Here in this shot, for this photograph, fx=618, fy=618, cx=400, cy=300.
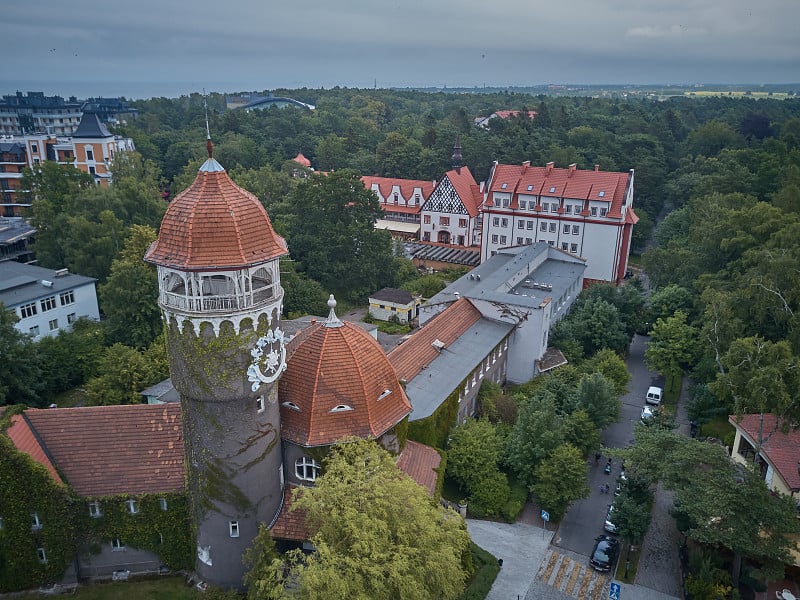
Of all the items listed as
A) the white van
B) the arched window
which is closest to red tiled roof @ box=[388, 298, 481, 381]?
the arched window

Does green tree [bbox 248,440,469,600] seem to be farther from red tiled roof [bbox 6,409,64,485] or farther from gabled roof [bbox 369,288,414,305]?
gabled roof [bbox 369,288,414,305]

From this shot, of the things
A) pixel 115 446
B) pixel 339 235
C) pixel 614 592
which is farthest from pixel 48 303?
pixel 614 592

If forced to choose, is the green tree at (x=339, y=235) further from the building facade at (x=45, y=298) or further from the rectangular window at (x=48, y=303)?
the rectangular window at (x=48, y=303)

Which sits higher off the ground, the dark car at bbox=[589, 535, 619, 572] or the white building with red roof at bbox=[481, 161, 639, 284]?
the white building with red roof at bbox=[481, 161, 639, 284]

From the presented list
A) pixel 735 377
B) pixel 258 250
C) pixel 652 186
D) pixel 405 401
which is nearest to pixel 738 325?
pixel 735 377

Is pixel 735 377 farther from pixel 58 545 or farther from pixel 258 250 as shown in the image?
pixel 58 545

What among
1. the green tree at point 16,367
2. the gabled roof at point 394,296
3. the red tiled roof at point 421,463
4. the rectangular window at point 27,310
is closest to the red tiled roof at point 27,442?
the red tiled roof at point 421,463
